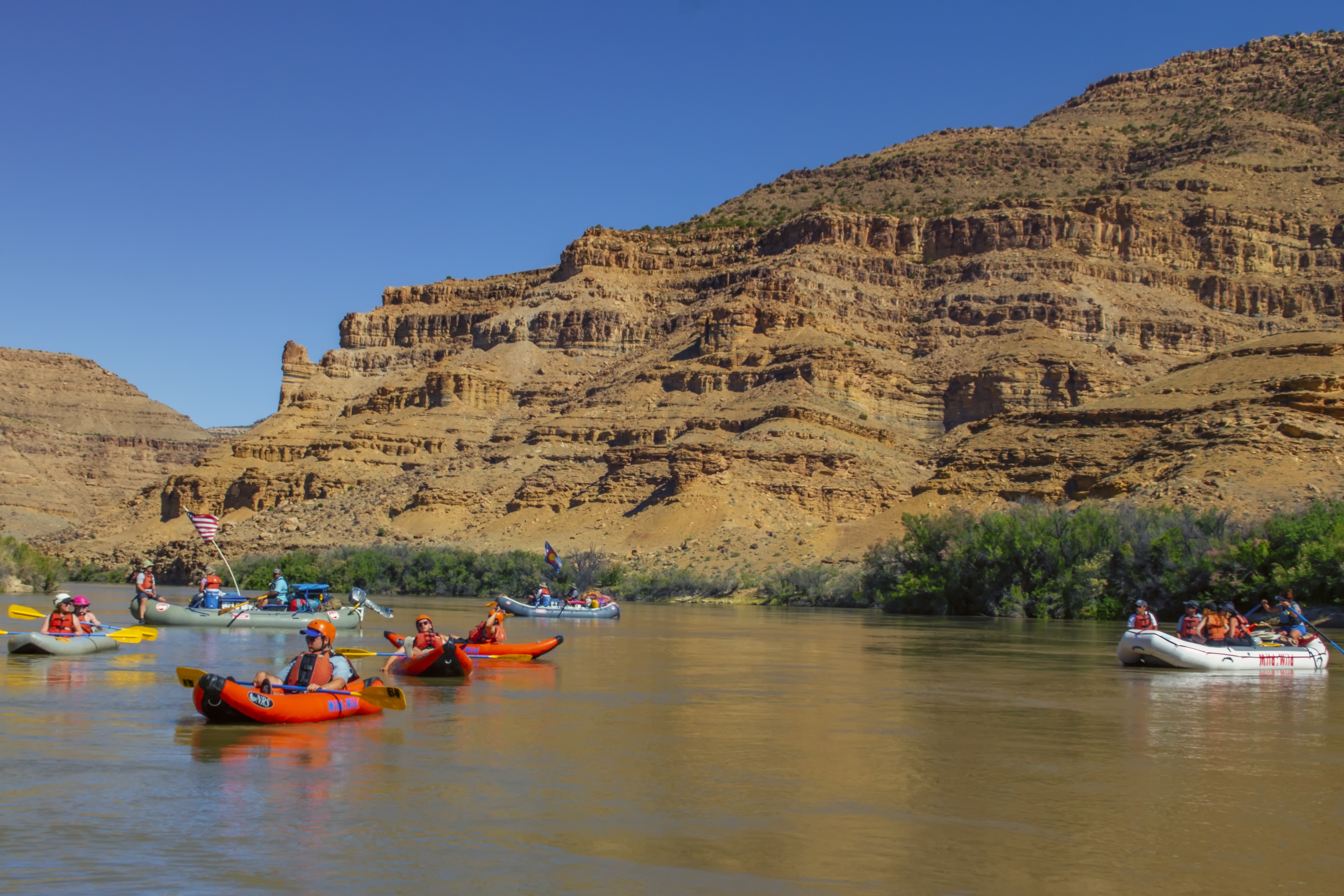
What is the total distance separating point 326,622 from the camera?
750 inches

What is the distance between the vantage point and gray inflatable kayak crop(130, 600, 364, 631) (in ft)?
119

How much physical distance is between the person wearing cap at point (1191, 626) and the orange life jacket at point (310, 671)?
1670cm

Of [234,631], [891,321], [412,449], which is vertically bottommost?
[234,631]

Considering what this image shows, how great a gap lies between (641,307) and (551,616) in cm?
7601

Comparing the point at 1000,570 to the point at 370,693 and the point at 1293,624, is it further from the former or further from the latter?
the point at 370,693

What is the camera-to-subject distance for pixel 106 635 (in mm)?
27875

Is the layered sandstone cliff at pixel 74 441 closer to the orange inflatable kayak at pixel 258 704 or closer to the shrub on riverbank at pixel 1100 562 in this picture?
the shrub on riverbank at pixel 1100 562

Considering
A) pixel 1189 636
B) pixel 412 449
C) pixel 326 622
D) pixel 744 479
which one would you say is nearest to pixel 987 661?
pixel 1189 636

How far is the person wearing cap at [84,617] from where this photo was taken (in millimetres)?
27234

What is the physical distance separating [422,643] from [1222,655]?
15.1 metres

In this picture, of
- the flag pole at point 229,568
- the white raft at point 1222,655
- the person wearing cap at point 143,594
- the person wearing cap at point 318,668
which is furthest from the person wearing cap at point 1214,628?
the person wearing cap at point 143,594

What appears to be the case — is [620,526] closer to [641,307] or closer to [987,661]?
[641,307]

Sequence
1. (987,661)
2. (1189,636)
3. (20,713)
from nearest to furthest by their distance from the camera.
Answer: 1. (20,713)
2. (1189,636)
3. (987,661)

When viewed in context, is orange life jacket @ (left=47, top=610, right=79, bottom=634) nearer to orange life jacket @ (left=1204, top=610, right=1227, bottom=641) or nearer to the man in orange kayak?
the man in orange kayak
